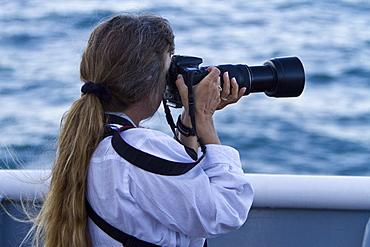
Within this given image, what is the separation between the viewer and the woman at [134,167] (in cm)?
96

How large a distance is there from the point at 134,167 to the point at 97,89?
160 millimetres

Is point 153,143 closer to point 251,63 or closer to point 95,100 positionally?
point 95,100

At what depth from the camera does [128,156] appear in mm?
955

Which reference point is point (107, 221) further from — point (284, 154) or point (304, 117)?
point (304, 117)

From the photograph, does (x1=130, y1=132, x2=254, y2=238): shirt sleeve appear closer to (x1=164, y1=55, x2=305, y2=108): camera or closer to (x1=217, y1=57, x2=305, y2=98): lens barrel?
(x1=164, y1=55, x2=305, y2=108): camera

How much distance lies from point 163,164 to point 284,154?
280 centimetres

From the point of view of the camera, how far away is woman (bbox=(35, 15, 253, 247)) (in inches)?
37.8

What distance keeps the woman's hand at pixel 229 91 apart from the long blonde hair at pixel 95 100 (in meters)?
0.15

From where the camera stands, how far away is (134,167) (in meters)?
0.95

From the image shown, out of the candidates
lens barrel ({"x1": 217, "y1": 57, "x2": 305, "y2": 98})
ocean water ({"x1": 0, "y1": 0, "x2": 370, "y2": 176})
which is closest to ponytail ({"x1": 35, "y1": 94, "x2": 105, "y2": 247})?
lens barrel ({"x1": 217, "y1": 57, "x2": 305, "y2": 98})

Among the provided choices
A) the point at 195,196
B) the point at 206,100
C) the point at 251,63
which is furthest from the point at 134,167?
the point at 251,63

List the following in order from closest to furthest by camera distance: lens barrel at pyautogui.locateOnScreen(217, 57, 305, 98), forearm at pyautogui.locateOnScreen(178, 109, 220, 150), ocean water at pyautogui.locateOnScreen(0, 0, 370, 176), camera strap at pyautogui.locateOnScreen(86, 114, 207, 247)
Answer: camera strap at pyautogui.locateOnScreen(86, 114, 207, 247)
forearm at pyautogui.locateOnScreen(178, 109, 220, 150)
lens barrel at pyautogui.locateOnScreen(217, 57, 305, 98)
ocean water at pyautogui.locateOnScreen(0, 0, 370, 176)

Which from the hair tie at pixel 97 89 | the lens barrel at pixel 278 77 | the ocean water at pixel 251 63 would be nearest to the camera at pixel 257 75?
the lens barrel at pixel 278 77

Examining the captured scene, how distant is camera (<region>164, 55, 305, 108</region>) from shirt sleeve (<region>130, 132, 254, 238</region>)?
17 centimetres
